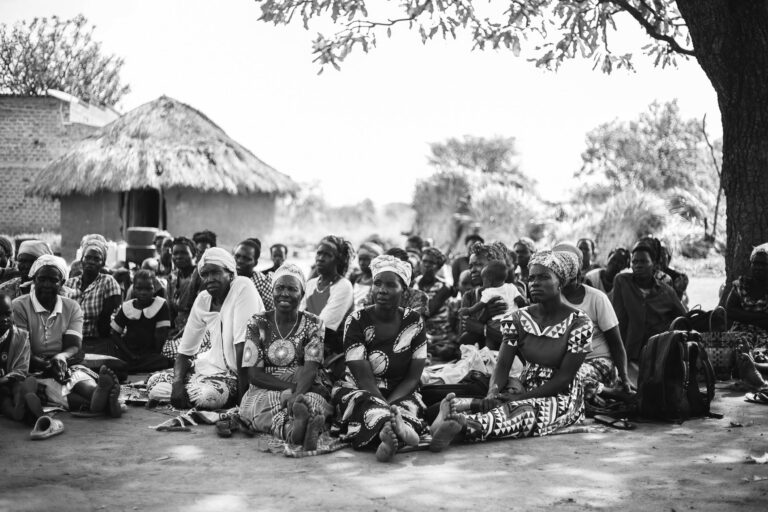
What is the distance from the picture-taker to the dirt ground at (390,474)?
4102mm

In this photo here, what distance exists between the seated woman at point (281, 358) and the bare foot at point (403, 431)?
0.74 metres

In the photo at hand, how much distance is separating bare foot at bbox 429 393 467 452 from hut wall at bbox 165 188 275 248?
49.4 feet

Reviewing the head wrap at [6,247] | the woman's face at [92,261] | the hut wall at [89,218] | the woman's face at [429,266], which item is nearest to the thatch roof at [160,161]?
the hut wall at [89,218]

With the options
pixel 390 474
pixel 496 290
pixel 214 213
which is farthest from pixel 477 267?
pixel 214 213

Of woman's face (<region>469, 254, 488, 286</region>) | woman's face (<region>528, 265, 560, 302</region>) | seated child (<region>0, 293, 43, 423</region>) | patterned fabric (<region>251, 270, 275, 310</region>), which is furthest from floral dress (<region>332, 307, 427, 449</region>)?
patterned fabric (<region>251, 270, 275, 310</region>)

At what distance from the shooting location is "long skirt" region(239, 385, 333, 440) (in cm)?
538

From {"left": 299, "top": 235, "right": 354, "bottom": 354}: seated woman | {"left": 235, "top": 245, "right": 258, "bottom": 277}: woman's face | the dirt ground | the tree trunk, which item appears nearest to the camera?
the dirt ground

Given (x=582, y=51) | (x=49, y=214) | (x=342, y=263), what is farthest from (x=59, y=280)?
(x=49, y=214)

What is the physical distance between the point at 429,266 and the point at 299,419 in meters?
4.40

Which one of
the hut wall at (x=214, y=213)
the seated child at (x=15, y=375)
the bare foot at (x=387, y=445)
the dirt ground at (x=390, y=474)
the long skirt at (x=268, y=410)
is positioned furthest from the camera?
the hut wall at (x=214, y=213)

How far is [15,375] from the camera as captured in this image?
227 inches

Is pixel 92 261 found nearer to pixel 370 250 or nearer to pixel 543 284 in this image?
pixel 370 250

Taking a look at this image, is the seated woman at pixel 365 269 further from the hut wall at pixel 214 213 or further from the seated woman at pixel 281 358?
the hut wall at pixel 214 213

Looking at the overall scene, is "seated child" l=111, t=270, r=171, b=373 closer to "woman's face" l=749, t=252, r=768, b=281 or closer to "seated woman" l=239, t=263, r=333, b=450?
"seated woman" l=239, t=263, r=333, b=450
